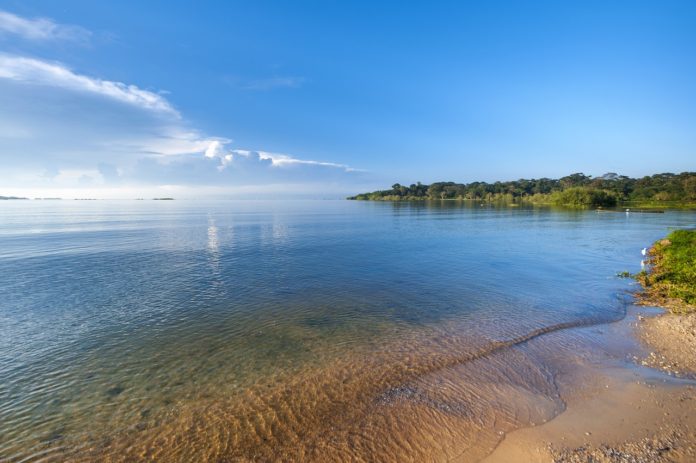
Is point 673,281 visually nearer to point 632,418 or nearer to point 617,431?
point 632,418

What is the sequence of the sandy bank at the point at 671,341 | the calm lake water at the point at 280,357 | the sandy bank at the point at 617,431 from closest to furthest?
1. the sandy bank at the point at 617,431
2. the calm lake water at the point at 280,357
3. the sandy bank at the point at 671,341

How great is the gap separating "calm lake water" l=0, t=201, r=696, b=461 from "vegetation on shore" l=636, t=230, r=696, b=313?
4.77 feet

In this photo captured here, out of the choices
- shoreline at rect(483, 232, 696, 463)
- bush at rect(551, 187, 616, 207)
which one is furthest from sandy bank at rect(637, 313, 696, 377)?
bush at rect(551, 187, 616, 207)

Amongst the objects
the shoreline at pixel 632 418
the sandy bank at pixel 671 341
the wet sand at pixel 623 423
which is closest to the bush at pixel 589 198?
the sandy bank at pixel 671 341

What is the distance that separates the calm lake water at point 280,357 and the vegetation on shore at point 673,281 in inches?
57.2

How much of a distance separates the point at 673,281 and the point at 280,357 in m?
23.1

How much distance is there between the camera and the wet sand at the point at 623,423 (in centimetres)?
639

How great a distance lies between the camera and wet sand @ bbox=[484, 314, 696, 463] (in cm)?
639

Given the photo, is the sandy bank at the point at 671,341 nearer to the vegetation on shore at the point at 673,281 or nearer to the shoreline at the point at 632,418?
the shoreline at the point at 632,418

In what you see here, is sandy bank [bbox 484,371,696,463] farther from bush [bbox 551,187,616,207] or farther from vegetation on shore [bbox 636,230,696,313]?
bush [bbox 551,187,616,207]

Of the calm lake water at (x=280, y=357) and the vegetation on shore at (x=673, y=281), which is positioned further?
the vegetation on shore at (x=673, y=281)

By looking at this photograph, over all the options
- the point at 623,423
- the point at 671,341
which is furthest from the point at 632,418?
the point at 671,341

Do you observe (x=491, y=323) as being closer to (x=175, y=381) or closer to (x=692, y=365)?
(x=692, y=365)

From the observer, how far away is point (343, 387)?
9.62m
